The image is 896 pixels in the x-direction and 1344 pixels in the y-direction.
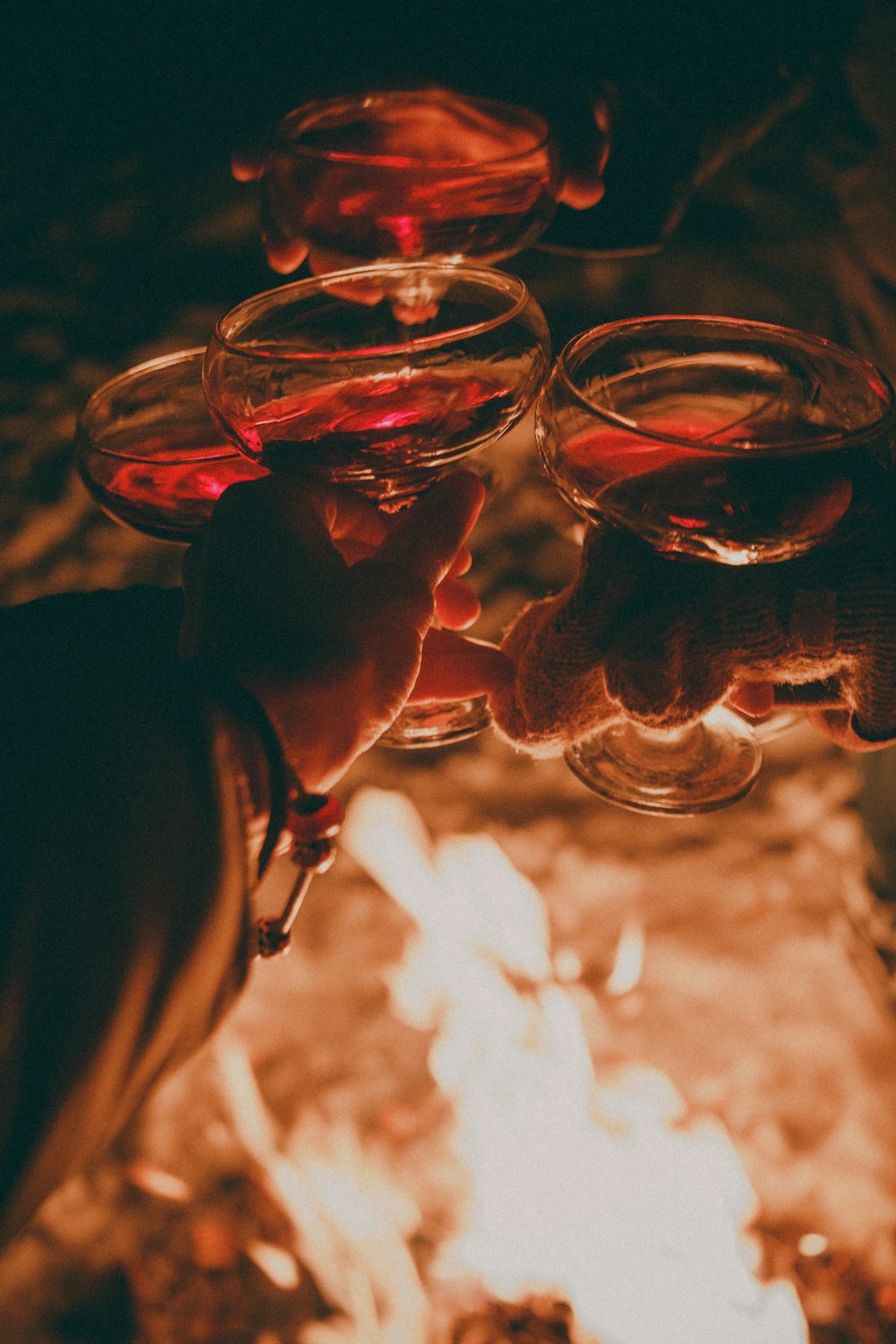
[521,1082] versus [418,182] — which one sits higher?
[418,182]

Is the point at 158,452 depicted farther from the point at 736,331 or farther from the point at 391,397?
the point at 736,331

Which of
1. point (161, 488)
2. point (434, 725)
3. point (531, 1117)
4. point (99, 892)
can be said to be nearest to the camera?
point (99, 892)

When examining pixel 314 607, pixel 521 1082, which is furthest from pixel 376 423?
pixel 521 1082

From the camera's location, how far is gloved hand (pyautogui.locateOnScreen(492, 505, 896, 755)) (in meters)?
0.78

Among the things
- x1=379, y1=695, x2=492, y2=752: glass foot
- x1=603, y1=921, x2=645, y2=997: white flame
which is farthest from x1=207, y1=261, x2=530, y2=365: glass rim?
x1=603, y1=921, x2=645, y2=997: white flame

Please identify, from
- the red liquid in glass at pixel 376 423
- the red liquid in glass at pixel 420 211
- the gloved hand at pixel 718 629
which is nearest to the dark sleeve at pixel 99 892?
the red liquid in glass at pixel 376 423

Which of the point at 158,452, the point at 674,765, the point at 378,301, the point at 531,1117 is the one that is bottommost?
the point at 531,1117

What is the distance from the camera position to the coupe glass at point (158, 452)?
0.97 m

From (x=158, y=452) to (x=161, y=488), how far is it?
0.44 ft

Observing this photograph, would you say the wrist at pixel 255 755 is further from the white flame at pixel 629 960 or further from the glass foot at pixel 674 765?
the white flame at pixel 629 960

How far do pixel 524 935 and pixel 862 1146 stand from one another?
834mm

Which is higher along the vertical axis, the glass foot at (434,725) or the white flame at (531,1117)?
the glass foot at (434,725)

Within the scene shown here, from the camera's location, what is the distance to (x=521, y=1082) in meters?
2.12

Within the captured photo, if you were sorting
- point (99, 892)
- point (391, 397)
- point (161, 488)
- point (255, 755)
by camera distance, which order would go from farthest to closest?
point (161, 488)
point (391, 397)
point (255, 755)
point (99, 892)
